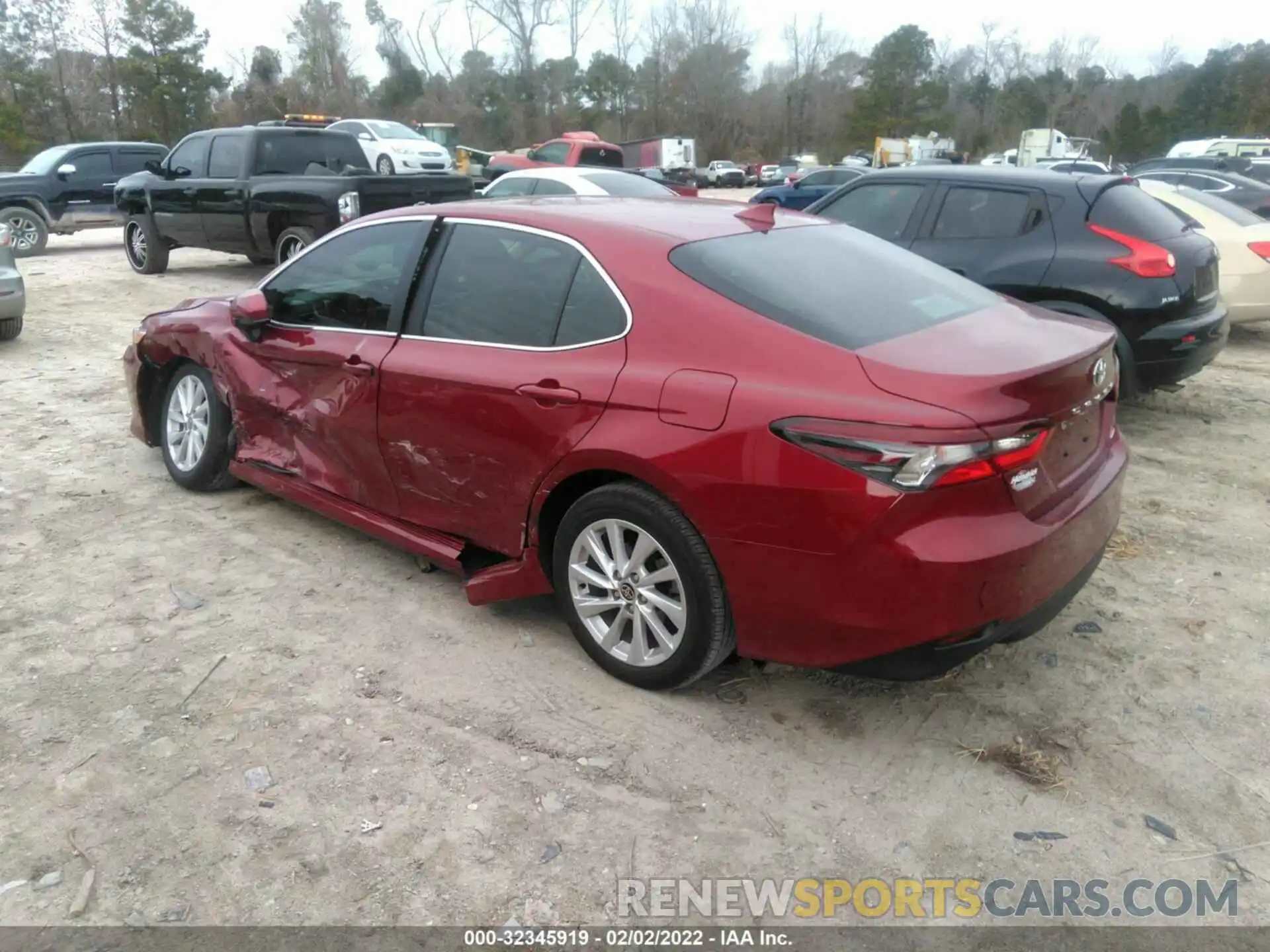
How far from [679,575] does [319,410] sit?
2.05 meters

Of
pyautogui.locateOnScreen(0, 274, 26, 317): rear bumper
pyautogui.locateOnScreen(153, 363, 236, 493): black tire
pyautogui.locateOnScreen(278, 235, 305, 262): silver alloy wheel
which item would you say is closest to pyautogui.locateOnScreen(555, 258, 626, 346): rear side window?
pyautogui.locateOnScreen(153, 363, 236, 493): black tire

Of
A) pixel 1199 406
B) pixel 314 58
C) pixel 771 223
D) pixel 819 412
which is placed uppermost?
pixel 314 58

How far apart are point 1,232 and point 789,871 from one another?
373 inches

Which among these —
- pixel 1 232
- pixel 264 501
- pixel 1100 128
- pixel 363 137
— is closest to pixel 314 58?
pixel 363 137

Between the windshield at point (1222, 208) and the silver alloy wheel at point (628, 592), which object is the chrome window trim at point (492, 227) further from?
the windshield at point (1222, 208)

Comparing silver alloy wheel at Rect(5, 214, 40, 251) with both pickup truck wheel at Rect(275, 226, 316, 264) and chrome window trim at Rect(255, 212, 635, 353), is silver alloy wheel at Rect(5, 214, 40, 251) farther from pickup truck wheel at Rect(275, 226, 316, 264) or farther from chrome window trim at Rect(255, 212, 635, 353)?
chrome window trim at Rect(255, 212, 635, 353)

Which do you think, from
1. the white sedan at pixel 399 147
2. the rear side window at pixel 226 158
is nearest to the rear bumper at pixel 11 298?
the rear side window at pixel 226 158

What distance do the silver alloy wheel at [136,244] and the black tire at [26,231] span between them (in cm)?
294

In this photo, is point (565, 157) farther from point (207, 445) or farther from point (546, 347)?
point (546, 347)

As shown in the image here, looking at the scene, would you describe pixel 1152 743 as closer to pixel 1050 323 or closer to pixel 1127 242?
pixel 1050 323

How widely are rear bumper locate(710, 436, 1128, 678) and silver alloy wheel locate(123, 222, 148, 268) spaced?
1333 centimetres

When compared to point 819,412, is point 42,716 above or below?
below

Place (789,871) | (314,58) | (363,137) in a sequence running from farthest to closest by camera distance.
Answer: (314,58) < (363,137) < (789,871)

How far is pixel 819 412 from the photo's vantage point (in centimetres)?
282
